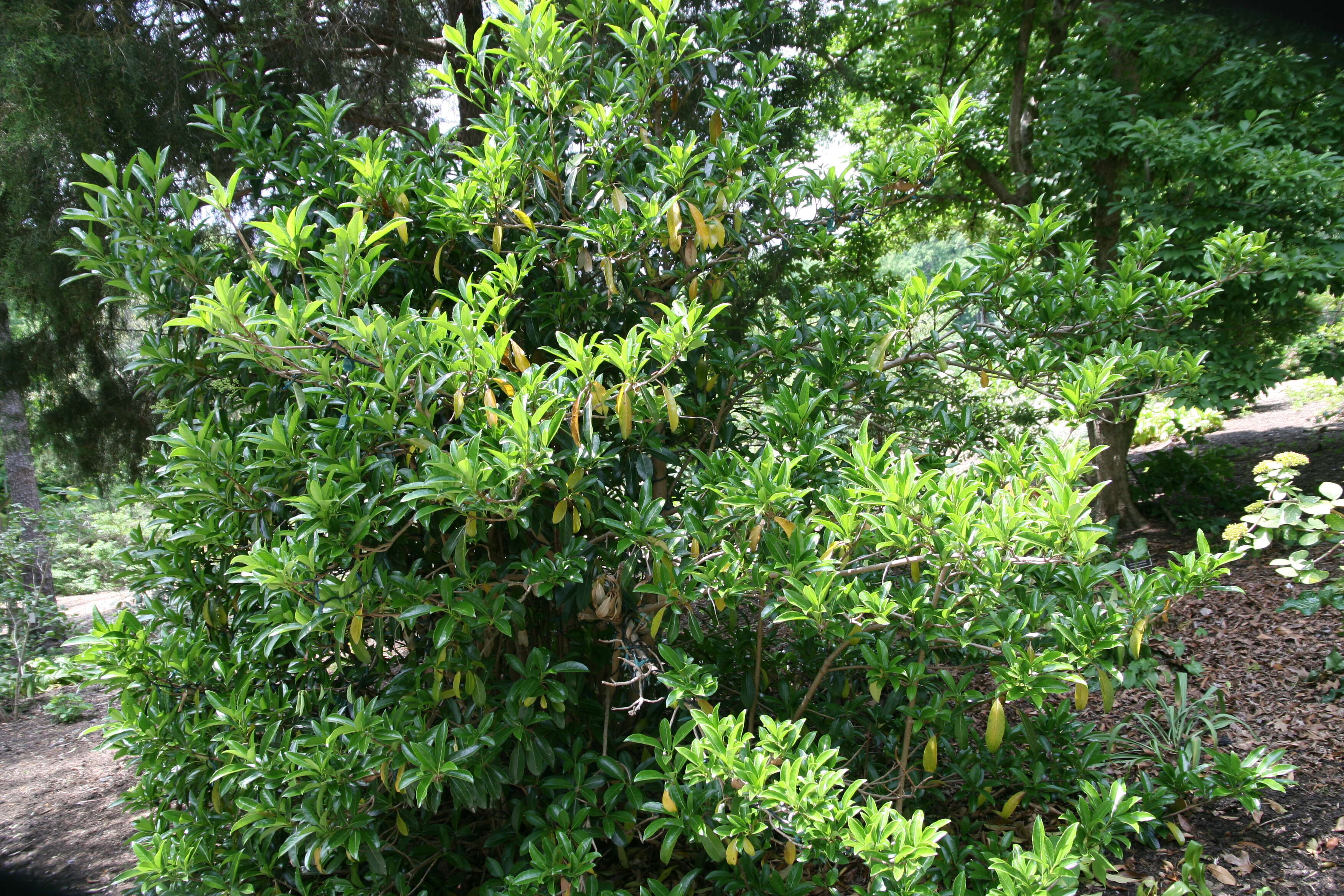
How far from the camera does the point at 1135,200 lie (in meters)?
4.72

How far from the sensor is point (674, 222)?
2348 millimetres

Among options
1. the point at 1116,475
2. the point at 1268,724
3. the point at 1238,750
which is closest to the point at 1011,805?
the point at 1238,750

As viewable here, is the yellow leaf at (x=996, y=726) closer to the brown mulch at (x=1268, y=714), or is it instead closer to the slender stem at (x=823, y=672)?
the slender stem at (x=823, y=672)

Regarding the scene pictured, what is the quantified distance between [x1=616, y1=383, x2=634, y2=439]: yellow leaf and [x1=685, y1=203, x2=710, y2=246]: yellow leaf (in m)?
0.65

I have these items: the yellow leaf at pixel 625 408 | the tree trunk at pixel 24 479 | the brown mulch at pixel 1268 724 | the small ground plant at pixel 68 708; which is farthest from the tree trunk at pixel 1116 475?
the tree trunk at pixel 24 479

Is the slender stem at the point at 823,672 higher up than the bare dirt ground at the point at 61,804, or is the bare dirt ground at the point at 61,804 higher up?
the slender stem at the point at 823,672

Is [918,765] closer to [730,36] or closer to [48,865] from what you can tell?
[730,36]

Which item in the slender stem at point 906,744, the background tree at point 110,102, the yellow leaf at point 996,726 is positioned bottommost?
the slender stem at point 906,744

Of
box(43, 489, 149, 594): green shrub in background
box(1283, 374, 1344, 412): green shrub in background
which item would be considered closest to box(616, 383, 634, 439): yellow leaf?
box(43, 489, 149, 594): green shrub in background

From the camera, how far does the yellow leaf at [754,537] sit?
1.95 meters

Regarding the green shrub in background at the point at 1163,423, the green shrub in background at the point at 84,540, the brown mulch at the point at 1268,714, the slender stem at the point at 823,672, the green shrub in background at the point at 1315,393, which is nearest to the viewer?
the slender stem at the point at 823,672

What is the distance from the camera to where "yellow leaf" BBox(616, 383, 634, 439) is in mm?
1948

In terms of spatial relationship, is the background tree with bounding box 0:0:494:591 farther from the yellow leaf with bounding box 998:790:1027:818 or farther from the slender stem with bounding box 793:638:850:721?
the yellow leaf with bounding box 998:790:1027:818

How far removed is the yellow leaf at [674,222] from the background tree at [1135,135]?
1.57m
